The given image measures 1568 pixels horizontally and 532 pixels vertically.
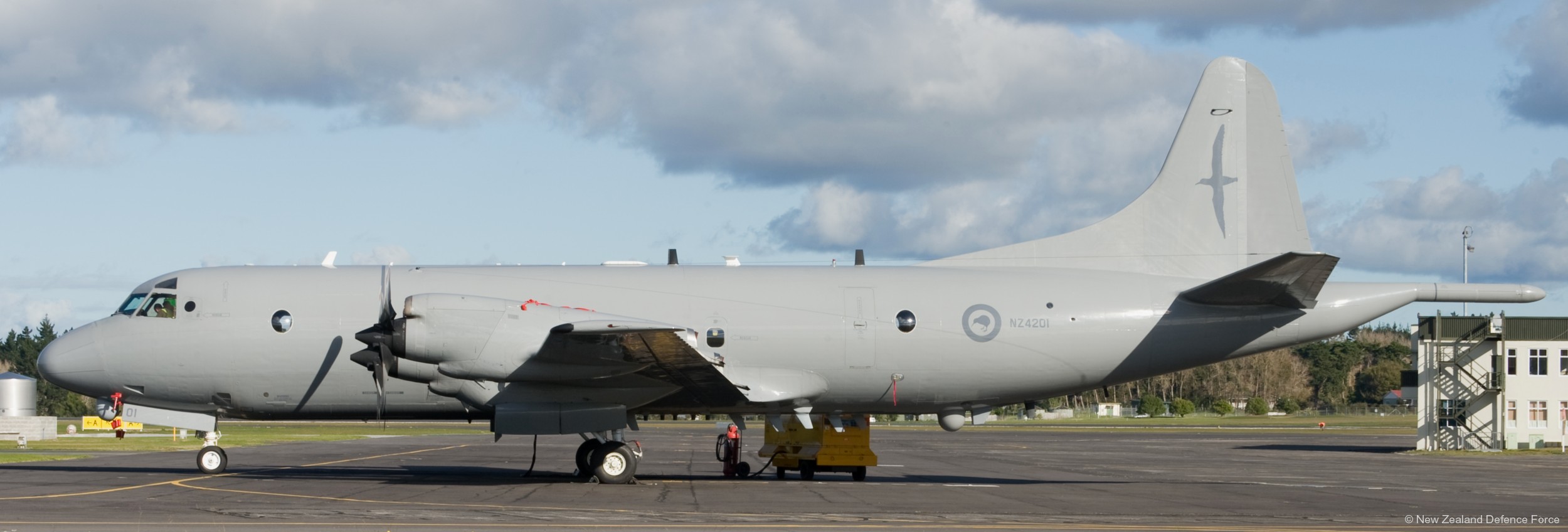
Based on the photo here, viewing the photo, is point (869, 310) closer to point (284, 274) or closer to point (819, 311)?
point (819, 311)

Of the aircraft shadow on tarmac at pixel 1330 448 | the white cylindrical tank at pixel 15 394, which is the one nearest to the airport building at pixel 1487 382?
the aircraft shadow on tarmac at pixel 1330 448

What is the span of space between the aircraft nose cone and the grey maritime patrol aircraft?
4cm

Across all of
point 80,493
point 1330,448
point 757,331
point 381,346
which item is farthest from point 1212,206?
point 1330,448

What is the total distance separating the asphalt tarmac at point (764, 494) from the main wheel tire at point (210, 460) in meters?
0.18

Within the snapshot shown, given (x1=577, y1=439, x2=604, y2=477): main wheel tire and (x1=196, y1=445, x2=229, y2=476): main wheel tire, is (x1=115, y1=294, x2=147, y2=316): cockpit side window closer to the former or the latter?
(x1=196, y1=445, x2=229, y2=476): main wheel tire

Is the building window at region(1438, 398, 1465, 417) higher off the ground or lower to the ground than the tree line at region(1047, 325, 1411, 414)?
higher

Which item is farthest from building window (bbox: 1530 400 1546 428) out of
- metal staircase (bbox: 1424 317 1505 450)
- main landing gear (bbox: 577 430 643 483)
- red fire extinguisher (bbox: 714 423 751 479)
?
main landing gear (bbox: 577 430 643 483)

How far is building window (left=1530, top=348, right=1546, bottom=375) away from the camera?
39250mm

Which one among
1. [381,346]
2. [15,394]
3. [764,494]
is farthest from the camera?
[15,394]

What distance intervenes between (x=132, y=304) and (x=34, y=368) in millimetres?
84493

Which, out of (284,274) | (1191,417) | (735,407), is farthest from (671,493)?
(1191,417)

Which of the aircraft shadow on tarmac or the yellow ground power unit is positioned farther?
the aircraft shadow on tarmac

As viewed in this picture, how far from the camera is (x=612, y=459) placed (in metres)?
19.2

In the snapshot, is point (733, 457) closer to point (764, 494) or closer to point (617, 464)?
point (617, 464)
